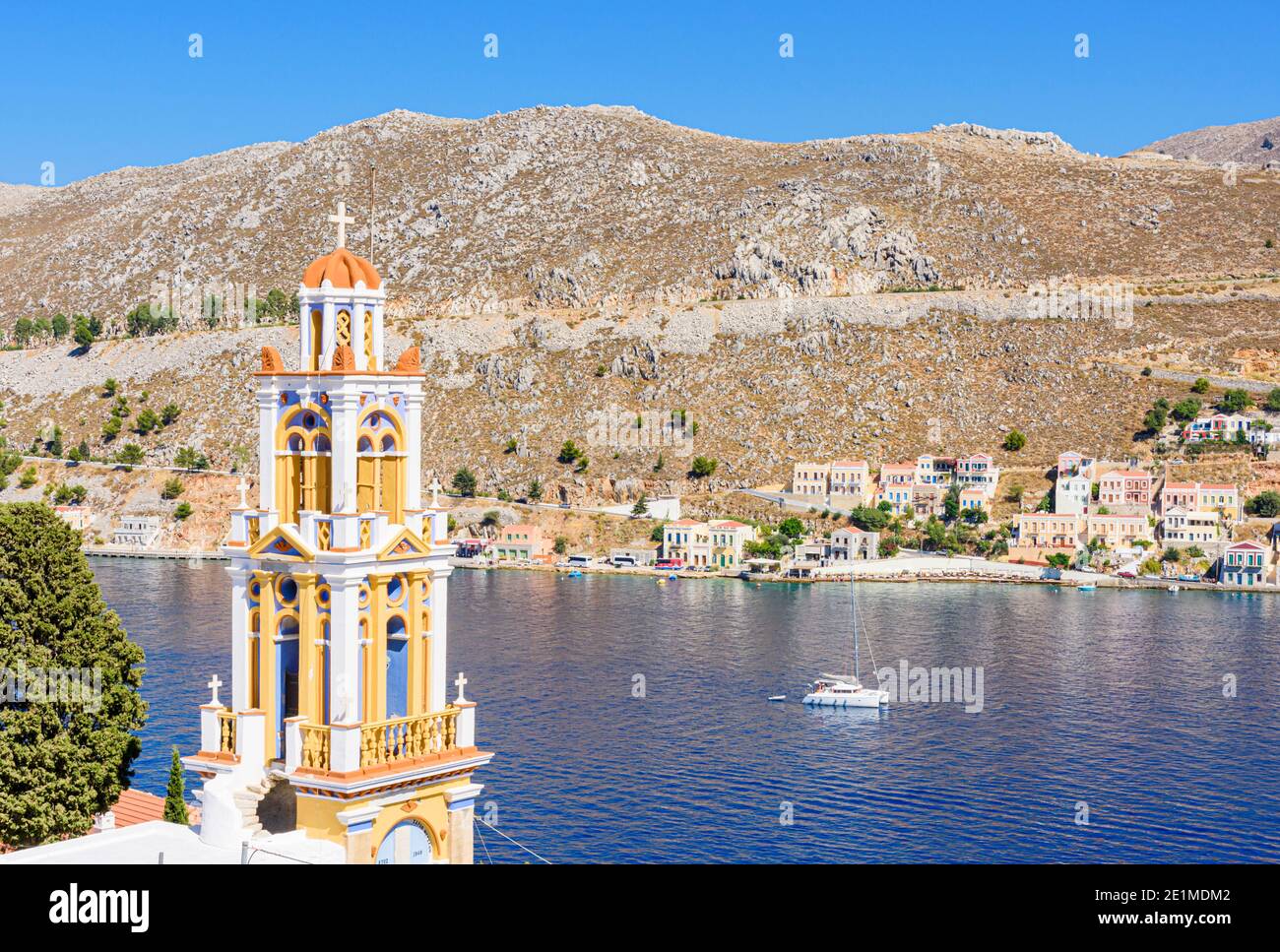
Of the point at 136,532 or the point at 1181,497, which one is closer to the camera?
the point at 1181,497

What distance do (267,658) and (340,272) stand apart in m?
3.71

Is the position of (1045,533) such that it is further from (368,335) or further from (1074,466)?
(368,335)

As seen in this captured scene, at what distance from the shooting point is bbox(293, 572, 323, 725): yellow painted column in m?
16.4

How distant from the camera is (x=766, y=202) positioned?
182 meters

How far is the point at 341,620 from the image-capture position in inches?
637

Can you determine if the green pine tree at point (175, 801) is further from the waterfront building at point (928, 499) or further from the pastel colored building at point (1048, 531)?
the waterfront building at point (928, 499)

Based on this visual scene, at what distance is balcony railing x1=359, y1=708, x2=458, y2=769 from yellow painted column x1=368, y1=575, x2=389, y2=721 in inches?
7.2

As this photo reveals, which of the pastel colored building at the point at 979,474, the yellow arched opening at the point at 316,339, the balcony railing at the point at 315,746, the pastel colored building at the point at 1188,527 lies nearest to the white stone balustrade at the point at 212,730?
the balcony railing at the point at 315,746

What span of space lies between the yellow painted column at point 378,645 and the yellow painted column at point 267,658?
3.26ft

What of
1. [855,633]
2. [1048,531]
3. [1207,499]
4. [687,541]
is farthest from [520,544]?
[1207,499]

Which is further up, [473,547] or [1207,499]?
[1207,499]

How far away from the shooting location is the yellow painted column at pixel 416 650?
55.2ft

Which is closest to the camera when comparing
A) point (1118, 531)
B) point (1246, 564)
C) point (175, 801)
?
point (175, 801)
